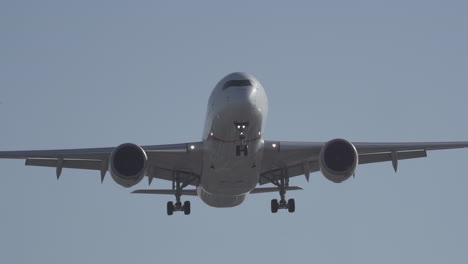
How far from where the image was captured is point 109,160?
112 feet

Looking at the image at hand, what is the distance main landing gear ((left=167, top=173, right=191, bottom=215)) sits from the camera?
39.0 m

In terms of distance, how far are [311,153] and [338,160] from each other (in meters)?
1.98

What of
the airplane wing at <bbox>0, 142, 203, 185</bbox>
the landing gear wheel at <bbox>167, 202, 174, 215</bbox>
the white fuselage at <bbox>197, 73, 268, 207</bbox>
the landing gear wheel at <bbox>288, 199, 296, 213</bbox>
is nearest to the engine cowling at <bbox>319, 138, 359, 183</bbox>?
the white fuselage at <bbox>197, 73, 268, 207</bbox>

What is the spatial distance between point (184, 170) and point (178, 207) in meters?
2.57

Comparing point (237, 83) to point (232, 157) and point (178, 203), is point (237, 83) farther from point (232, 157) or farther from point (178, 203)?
point (178, 203)

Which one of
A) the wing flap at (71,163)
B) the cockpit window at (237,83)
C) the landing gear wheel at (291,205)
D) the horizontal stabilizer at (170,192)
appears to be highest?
the cockpit window at (237,83)

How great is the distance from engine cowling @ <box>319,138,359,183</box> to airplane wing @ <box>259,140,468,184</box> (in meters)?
1.19

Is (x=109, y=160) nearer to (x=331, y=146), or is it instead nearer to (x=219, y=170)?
(x=219, y=170)

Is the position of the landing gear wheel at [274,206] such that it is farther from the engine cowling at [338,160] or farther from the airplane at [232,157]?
the engine cowling at [338,160]

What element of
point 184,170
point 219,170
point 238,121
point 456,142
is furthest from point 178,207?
point 456,142

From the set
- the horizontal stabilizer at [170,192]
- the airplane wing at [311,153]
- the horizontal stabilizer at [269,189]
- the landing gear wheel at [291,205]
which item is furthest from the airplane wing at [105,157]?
the landing gear wheel at [291,205]

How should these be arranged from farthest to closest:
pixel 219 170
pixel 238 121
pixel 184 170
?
1. pixel 184 170
2. pixel 219 170
3. pixel 238 121

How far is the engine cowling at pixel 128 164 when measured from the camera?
34.1 m

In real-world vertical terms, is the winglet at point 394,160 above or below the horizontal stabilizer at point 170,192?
above
